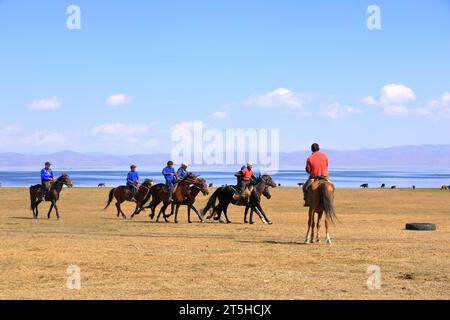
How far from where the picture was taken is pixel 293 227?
Result: 26.2 meters

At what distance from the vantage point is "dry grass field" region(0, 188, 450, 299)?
11578 millimetres

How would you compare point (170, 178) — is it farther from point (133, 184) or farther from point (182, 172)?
point (133, 184)

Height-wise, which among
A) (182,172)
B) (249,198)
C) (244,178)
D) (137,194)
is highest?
(182,172)

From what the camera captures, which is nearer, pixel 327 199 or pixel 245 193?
pixel 327 199

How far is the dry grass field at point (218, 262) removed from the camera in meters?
11.6

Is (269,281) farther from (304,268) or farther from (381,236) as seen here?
(381,236)

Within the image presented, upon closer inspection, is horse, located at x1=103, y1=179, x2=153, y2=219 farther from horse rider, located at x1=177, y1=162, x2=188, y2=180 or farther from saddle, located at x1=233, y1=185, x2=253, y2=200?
saddle, located at x1=233, y1=185, x2=253, y2=200

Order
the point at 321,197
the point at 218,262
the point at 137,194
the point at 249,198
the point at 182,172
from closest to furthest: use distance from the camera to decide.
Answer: the point at 218,262, the point at 321,197, the point at 182,172, the point at 249,198, the point at 137,194

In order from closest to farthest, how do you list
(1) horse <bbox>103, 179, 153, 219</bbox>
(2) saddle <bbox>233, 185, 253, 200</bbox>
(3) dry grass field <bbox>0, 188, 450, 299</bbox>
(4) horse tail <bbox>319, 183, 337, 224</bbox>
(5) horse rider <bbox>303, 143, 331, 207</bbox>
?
(3) dry grass field <bbox>0, 188, 450, 299</bbox>, (4) horse tail <bbox>319, 183, 337, 224</bbox>, (5) horse rider <bbox>303, 143, 331, 207</bbox>, (2) saddle <bbox>233, 185, 253, 200</bbox>, (1) horse <bbox>103, 179, 153, 219</bbox>

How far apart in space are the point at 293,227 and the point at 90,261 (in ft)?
39.8

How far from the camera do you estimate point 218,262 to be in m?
15.1

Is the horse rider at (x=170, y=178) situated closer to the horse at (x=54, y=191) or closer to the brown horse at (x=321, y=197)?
the horse at (x=54, y=191)

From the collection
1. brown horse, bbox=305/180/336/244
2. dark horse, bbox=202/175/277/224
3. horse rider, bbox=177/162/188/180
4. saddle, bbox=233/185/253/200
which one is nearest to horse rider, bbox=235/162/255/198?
saddle, bbox=233/185/253/200

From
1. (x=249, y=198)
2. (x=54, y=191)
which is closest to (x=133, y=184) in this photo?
(x=54, y=191)
